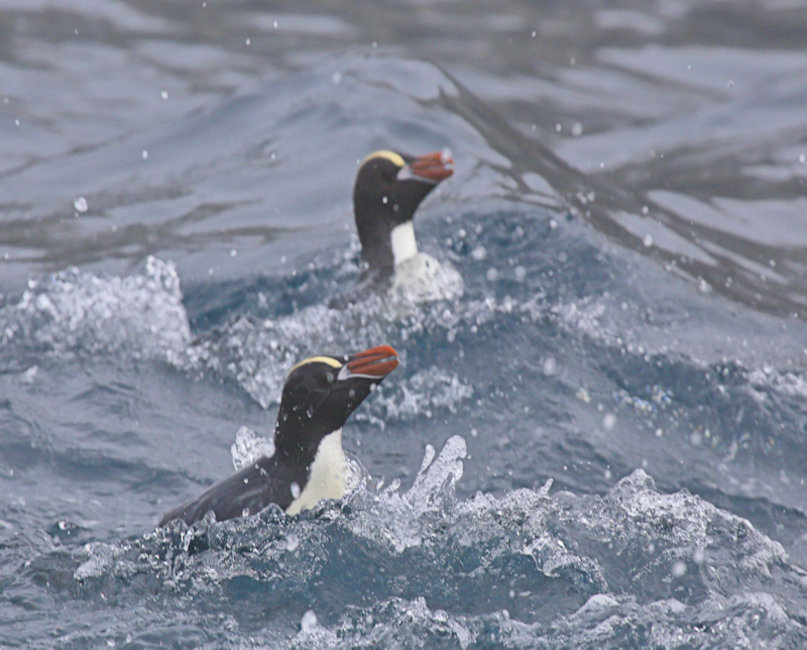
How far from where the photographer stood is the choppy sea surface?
509 centimetres

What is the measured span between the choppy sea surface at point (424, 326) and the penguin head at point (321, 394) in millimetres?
329

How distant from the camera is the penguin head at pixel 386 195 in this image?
8195mm

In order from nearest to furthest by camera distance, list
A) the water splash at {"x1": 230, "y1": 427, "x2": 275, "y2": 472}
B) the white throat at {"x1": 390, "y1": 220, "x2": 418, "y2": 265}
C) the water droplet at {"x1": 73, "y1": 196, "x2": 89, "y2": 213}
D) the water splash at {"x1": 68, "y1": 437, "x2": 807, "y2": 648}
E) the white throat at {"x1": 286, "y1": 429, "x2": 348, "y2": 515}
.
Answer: the water splash at {"x1": 68, "y1": 437, "x2": 807, "y2": 648} < the white throat at {"x1": 286, "y1": 429, "x2": 348, "y2": 515} < the water splash at {"x1": 230, "y1": 427, "x2": 275, "y2": 472} < the white throat at {"x1": 390, "y1": 220, "x2": 418, "y2": 265} < the water droplet at {"x1": 73, "y1": 196, "x2": 89, "y2": 213}

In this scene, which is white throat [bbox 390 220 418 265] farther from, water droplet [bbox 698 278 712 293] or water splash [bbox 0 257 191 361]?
water droplet [bbox 698 278 712 293]

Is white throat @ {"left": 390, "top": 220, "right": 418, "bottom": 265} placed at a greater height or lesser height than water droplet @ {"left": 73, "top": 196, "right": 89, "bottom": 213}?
greater

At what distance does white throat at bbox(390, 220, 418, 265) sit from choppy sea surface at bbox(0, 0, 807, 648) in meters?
0.22

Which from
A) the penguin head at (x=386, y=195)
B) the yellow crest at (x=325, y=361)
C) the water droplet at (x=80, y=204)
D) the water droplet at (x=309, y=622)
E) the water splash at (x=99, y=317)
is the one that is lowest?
the water droplet at (x=80, y=204)

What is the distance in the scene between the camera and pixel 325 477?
217 inches

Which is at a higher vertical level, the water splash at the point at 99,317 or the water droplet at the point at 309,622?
the water droplet at the point at 309,622

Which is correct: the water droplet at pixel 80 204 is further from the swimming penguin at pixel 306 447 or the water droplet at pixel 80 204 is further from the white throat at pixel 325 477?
the white throat at pixel 325 477

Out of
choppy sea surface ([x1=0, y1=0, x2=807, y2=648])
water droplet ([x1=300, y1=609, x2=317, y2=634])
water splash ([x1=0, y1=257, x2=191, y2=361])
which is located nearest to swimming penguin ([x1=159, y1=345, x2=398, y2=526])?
choppy sea surface ([x1=0, y1=0, x2=807, y2=648])

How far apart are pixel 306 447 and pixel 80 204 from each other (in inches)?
220

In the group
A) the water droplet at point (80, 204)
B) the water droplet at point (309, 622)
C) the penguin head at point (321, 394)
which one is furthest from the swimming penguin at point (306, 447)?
the water droplet at point (80, 204)

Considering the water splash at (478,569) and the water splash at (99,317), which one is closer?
the water splash at (478,569)
